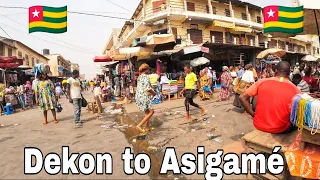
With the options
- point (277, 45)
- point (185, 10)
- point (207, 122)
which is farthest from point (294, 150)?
point (277, 45)

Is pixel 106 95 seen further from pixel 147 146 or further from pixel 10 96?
pixel 147 146

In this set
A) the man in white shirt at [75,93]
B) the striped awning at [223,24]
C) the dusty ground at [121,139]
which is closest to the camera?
the dusty ground at [121,139]

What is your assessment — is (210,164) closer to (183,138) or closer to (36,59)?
(183,138)

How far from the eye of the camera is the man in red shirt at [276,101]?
2.66 metres

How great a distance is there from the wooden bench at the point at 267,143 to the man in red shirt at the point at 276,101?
0.08 meters

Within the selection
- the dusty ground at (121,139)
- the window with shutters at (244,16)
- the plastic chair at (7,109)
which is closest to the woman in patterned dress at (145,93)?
the dusty ground at (121,139)

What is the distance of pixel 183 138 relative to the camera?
473 cm

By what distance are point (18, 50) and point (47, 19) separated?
20583 millimetres

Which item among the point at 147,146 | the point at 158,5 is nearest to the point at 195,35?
the point at 158,5

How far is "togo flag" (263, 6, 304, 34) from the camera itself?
5.45 metres

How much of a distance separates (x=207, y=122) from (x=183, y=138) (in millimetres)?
1548

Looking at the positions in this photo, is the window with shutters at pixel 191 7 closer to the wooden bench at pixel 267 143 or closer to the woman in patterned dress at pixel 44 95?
the woman in patterned dress at pixel 44 95

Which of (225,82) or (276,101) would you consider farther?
(225,82)

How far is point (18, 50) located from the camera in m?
25.1
